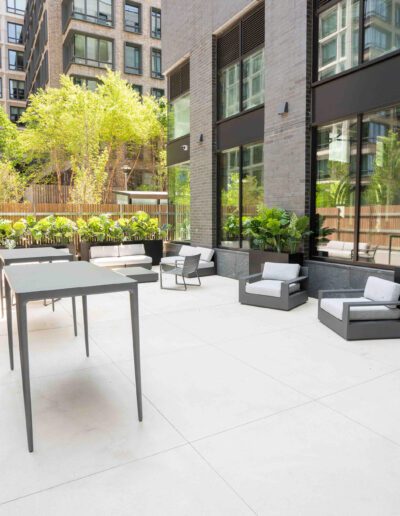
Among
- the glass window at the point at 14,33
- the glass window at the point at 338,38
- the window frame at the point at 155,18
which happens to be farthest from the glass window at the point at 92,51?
the glass window at the point at 14,33

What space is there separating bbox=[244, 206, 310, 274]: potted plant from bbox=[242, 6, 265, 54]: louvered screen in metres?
4.28

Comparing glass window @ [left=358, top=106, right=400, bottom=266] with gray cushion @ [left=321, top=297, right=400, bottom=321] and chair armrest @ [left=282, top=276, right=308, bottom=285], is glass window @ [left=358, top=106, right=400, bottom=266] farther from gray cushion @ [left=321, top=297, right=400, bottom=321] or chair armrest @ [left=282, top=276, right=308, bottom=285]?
gray cushion @ [left=321, top=297, right=400, bottom=321]

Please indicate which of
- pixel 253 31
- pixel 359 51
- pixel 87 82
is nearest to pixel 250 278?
pixel 359 51

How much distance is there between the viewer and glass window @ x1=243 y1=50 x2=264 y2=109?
963 centimetres

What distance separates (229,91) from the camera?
1084 cm

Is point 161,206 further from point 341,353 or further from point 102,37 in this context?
point 102,37

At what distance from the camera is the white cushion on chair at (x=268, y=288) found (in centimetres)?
695

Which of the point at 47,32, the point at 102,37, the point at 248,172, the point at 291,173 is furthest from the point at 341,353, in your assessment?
the point at 47,32

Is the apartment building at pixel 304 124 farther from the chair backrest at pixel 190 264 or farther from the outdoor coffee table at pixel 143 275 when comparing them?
the outdoor coffee table at pixel 143 275

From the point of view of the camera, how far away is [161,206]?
50.1 feet

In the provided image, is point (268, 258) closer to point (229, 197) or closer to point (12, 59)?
point (229, 197)

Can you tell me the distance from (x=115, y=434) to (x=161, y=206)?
12775mm

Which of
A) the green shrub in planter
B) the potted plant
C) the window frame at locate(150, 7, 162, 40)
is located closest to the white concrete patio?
the potted plant

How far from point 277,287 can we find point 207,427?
4.22 m
